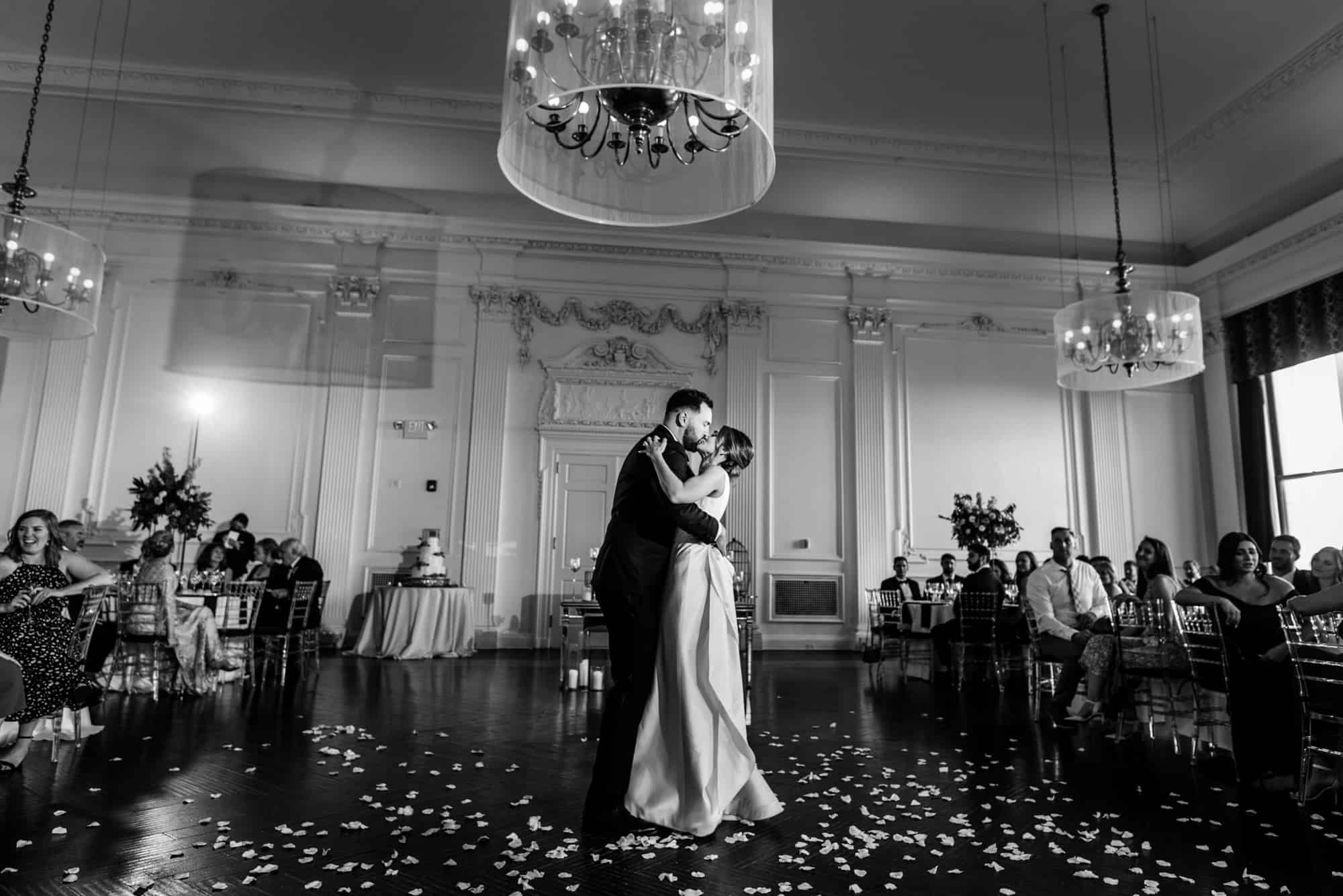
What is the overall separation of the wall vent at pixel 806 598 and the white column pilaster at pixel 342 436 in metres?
5.12

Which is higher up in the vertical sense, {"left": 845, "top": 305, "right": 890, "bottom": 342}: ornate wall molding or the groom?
{"left": 845, "top": 305, "right": 890, "bottom": 342}: ornate wall molding

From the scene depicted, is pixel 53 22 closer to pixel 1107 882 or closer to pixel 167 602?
pixel 167 602

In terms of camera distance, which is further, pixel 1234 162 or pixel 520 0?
pixel 1234 162

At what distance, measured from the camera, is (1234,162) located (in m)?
9.56

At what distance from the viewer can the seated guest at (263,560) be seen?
740 cm

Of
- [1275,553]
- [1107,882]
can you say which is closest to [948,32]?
[1275,553]

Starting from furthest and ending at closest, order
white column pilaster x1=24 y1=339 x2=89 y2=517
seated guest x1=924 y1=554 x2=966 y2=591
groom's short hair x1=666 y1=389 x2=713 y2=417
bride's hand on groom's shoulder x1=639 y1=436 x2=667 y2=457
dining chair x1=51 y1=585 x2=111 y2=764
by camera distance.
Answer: white column pilaster x1=24 y1=339 x2=89 y2=517 < seated guest x1=924 y1=554 x2=966 y2=591 < dining chair x1=51 y1=585 x2=111 y2=764 < groom's short hair x1=666 y1=389 x2=713 y2=417 < bride's hand on groom's shoulder x1=639 y1=436 x2=667 y2=457

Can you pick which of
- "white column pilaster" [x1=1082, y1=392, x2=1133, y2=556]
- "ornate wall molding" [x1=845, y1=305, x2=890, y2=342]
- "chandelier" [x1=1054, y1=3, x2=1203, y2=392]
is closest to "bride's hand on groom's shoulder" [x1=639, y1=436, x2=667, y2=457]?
"chandelier" [x1=1054, y1=3, x2=1203, y2=392]

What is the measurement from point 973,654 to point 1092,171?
20.5ft

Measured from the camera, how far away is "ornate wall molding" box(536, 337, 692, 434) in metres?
10.2

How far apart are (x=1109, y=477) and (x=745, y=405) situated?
509cm

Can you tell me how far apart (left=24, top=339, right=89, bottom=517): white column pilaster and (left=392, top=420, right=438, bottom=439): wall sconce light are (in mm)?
3611

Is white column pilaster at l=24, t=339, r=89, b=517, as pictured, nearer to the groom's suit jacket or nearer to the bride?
the groom's suit jacket


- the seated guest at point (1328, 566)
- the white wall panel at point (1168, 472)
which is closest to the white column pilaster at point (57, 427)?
the seated guest at point (1328, 566)
